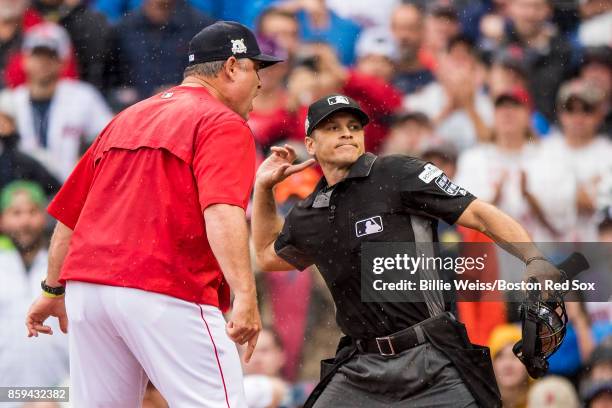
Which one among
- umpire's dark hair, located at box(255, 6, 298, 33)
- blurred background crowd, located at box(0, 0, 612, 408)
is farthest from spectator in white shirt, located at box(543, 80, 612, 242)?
umpire's dark hair, located at box(255, 6, 298, 33)

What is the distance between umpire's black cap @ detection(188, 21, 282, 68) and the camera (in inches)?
173

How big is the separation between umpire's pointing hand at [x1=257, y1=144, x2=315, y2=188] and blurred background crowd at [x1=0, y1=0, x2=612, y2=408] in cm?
220

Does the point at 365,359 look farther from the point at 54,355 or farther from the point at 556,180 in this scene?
the point at 54,355

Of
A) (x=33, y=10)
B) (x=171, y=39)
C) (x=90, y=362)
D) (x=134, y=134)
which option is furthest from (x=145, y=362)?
(x=33, y=10)

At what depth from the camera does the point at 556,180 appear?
7066 mm

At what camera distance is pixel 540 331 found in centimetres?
445

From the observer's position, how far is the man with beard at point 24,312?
7.30m

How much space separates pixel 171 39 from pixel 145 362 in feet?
14.3

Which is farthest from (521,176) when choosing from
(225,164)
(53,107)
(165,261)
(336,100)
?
(165,261)

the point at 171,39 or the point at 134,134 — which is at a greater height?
the point at 171,39

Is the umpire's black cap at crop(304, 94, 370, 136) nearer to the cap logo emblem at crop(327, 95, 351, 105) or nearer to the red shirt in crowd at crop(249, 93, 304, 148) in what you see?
the cap logo emblem at crop(327, 95, 351, 105)

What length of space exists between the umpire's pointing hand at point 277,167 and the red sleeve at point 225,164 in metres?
0.65

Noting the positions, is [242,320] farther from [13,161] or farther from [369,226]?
[13,161]

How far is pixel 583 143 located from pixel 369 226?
3.08 meters
